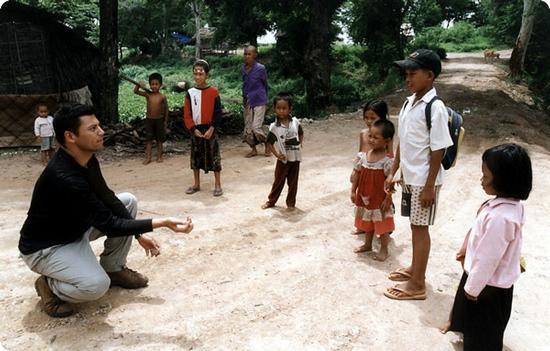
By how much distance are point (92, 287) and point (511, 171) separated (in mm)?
2538

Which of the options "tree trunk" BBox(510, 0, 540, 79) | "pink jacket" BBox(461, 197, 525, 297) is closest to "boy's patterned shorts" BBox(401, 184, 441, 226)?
"pink jacket" BBox(461, 197, 525, 297)

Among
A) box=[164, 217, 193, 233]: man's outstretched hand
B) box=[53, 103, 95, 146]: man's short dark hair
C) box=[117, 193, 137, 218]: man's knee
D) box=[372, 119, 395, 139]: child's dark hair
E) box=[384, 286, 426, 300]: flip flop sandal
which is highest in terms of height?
box=[53, 103, 95, 146]: man's short dark hair

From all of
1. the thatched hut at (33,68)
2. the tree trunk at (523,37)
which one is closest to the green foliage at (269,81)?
the thatched hut at (33,68)

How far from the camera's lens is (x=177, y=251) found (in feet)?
13.1

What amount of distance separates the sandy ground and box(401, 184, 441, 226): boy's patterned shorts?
63cm

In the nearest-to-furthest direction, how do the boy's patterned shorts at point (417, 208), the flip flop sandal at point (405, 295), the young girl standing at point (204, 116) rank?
the boy's patterned shorts at point (417, 208) → the flip flop sandal at point (405, 295) → the young girl standing at point (204, 116)

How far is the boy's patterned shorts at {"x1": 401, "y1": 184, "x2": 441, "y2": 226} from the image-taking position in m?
3.09

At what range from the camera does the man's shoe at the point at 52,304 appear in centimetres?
293

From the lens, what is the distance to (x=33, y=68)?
9336mm

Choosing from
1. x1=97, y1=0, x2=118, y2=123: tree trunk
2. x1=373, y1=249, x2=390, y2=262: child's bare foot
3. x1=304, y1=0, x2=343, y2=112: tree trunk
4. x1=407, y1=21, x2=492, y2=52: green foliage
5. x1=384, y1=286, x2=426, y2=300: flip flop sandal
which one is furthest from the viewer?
x1=407, y1=21, x2=492, y2=52: green foliage

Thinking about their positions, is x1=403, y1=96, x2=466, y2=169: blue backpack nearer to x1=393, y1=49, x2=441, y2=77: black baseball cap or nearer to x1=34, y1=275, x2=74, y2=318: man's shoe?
x1=393, y1=49, x2=441, y2=77: black baseball cap

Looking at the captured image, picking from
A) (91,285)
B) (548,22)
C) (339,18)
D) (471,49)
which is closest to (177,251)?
(91,285)

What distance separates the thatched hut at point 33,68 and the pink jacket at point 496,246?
28.4 feet

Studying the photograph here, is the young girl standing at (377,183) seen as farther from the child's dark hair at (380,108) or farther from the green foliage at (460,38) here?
the green foliage at (460,38)
